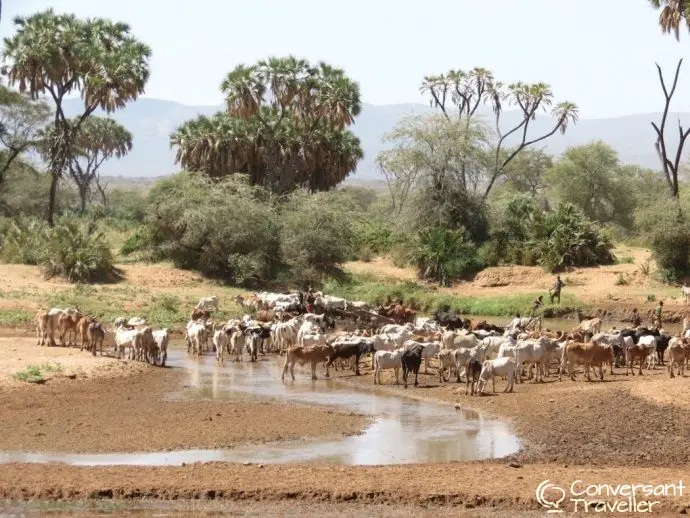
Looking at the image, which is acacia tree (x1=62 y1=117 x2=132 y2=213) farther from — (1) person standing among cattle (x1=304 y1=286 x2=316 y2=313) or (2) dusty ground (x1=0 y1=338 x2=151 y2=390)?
(2) dusty ground (x1=0 y1=338 x2=151 y2=390)

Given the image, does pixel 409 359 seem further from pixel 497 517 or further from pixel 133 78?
pixel 133 78

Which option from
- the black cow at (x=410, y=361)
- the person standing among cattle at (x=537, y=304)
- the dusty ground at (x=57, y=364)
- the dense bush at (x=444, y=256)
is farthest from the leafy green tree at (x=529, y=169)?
the dusty ground at (x=57, y=364)

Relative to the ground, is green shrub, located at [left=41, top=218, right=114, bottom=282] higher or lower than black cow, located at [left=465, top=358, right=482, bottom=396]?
higher

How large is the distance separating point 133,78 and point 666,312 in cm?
2937

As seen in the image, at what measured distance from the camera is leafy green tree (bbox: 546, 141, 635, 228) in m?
75.3

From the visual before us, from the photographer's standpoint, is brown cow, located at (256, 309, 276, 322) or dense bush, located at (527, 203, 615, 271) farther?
dense bush, located at (527, 203, 615, 271)

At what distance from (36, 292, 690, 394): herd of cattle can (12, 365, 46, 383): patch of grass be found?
3.75m

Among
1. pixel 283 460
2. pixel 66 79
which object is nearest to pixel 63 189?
pixel 66 79

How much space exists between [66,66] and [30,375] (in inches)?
1347

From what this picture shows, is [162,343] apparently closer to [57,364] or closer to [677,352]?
[57,364]

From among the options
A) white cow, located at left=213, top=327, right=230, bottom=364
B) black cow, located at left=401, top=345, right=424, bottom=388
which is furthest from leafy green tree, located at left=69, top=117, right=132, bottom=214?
black cow, located at left=401, top=345, right=424, bottom=388

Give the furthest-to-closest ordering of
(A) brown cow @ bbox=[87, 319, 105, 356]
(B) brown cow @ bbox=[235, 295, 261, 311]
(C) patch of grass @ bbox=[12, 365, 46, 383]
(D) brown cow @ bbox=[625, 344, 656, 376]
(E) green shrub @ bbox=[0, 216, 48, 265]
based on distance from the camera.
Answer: (E) green shrub @ bbox=[0, 216, 48, 265] < (B) brown cow @ bbox=[235, 295, 261, 311] < (A) brown cow @ bbox=[87, 319, 105, 356] < (D) brown cow @ bbox=[625, 344, 656, 376] < (C) patch of grass @ bbox=[12, 365, 46, 383]

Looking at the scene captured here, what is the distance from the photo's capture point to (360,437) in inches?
709

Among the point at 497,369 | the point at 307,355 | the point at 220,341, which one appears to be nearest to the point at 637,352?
the point at 497,369
